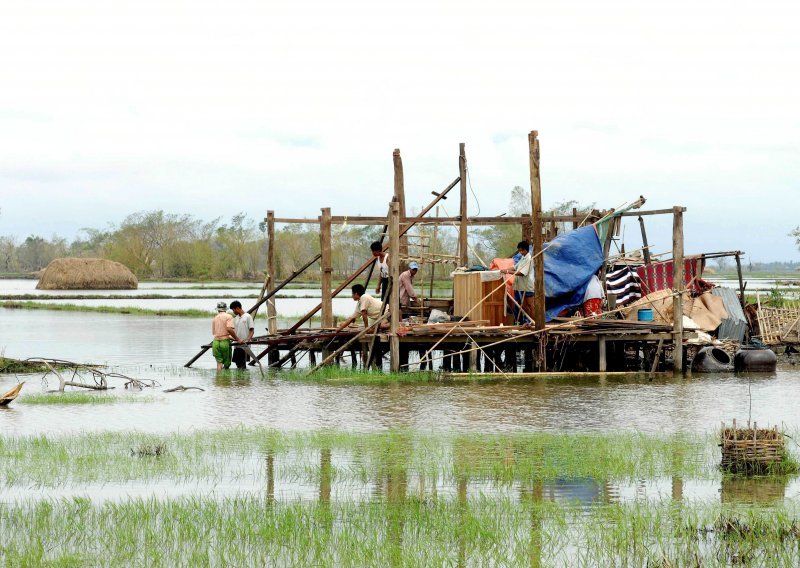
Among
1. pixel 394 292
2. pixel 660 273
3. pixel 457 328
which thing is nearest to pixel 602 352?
pixel 457 328

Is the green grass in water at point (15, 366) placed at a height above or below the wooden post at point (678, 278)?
below

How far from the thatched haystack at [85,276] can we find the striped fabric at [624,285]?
180 ft

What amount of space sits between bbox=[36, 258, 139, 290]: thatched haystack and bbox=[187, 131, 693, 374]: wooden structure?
52162 mm

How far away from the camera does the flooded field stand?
752 cm

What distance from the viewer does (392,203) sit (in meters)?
18.0

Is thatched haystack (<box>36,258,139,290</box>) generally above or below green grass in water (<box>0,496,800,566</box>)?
above

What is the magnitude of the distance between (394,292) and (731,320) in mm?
7948

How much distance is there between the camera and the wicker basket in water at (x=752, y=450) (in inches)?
380

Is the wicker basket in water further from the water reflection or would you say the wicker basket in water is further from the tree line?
the tree line

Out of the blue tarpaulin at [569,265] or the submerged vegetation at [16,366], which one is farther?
the submerged vegetation at [16,366]

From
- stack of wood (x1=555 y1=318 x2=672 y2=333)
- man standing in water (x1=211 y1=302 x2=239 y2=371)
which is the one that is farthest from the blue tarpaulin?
man standing in water (x1=211 y1=302 x2=239 y2=371)

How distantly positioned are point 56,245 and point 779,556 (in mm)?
140702

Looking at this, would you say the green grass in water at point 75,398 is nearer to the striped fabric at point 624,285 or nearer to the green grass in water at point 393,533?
the green grass in water at point 393,533

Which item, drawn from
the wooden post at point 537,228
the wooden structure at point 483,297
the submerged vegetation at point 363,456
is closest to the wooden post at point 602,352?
the wooden post at point 537,228
